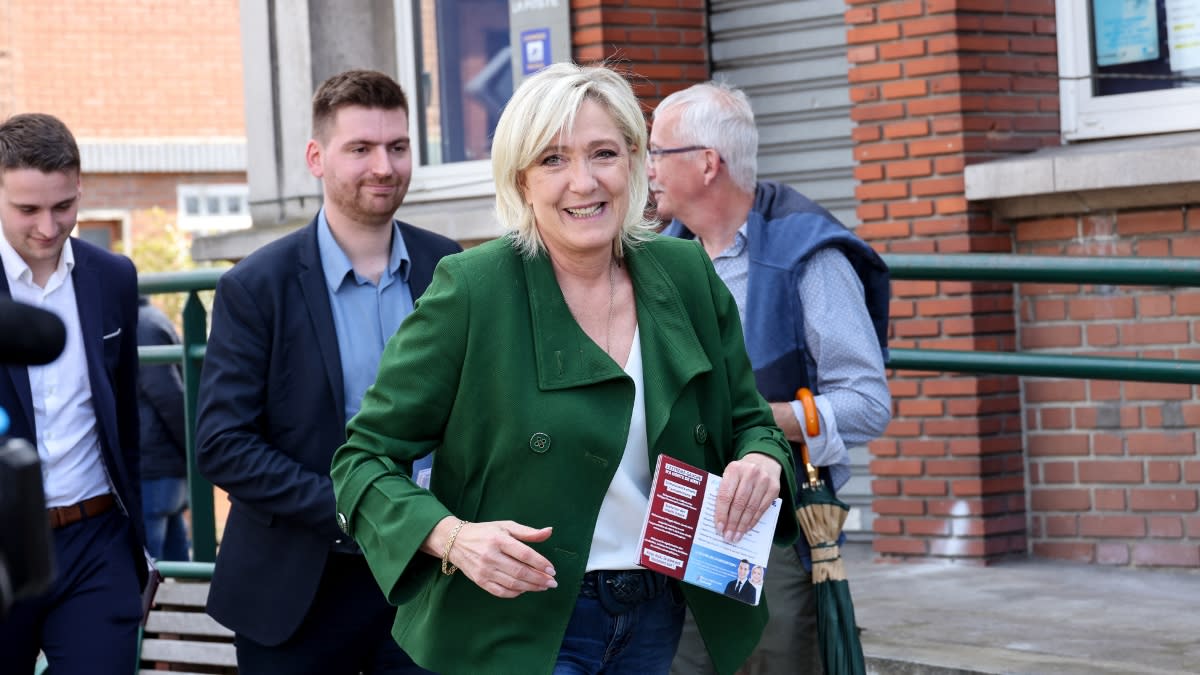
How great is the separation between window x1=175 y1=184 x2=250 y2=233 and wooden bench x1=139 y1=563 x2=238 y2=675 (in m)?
18.2

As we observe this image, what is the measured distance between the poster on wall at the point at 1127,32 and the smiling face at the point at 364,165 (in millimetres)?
4362

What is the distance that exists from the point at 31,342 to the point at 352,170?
8.73 feet

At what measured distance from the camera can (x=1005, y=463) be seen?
25.3 feet

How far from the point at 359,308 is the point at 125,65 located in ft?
68.5

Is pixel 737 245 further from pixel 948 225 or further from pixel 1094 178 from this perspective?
pixel 948 225

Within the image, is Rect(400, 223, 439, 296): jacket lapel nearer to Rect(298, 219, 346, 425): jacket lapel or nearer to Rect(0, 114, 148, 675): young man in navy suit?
Rect(298, 219, 346, 425): jacket lapel

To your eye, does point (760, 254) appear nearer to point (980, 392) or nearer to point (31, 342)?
point (31, 342)

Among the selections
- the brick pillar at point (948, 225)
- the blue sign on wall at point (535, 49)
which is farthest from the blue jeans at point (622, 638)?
the blue sign on wall at point (535, 49)

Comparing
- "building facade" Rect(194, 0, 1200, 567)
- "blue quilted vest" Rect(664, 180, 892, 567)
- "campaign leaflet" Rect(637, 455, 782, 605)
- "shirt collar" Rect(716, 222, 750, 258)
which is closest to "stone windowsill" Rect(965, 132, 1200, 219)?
"building facade" Rect(194, 0, 1200, 567)

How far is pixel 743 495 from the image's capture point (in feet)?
10.5

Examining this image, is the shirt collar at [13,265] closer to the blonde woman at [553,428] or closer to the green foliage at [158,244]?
the blonde woman at [553,428]

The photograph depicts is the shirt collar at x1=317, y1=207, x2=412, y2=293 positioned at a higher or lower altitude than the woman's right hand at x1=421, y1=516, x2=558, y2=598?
higher

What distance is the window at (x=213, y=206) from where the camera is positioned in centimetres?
2417

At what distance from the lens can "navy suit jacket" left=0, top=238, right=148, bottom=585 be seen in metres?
4.43
